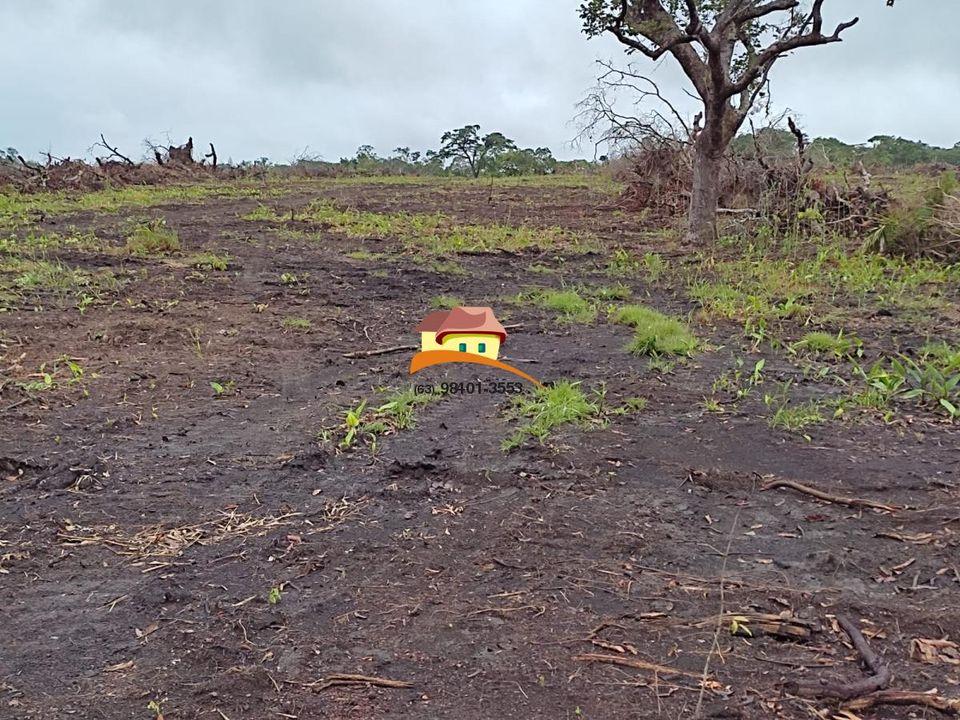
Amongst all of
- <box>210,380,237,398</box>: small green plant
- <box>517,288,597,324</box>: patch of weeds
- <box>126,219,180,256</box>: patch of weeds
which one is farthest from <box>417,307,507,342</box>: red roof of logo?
<box>126,219,180,256</box>: patch of weeds

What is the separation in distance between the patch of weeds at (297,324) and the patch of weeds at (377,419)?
1628mm

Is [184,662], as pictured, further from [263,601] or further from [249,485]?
[249,485]

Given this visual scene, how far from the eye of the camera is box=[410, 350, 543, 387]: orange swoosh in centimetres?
445

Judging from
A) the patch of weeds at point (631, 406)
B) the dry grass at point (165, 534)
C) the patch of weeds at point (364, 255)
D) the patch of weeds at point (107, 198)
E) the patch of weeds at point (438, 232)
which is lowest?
the dry grass at point (165, 534)

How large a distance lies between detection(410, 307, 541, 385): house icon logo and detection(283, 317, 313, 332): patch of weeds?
808mm

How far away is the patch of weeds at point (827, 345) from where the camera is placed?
4.74 m

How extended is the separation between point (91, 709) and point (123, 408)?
7.33ft

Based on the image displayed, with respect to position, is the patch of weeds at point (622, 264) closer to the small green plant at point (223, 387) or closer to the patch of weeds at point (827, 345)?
the patch of weeds at point (827, 345)

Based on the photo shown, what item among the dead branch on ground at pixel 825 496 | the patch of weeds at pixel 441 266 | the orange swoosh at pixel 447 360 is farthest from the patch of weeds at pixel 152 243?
the dead branch on ground at pixel 825 496

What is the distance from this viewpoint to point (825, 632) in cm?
200

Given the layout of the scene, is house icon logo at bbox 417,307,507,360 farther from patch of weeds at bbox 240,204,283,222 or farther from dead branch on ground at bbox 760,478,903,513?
patch of weeds at bbox 240,204,283,222

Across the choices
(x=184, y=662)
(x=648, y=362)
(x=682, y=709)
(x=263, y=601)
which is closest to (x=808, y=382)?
(x=648, y=362)

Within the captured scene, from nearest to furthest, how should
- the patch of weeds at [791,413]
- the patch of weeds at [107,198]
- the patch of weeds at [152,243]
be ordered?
the patch of weeds at [791,413] < the patch of weeds at [152,243] < the patch of weeds at [107,198]

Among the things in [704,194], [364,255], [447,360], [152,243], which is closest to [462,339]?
[447,360]
